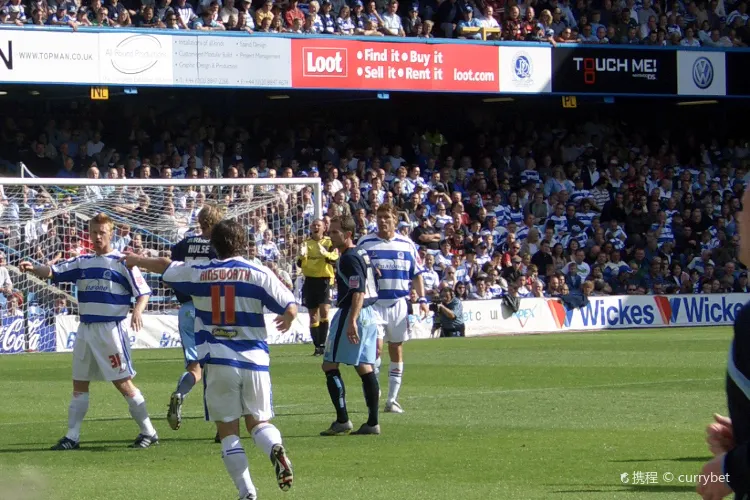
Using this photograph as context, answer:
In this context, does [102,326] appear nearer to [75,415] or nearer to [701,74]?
[75,415]

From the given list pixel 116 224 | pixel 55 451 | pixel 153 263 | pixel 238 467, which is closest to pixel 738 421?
pixel 238 467

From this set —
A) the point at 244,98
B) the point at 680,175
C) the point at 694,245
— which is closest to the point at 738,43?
the point at 680,175

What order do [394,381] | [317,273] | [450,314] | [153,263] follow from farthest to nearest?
[450,314] < [317,273] < [394,381] < [153,263]

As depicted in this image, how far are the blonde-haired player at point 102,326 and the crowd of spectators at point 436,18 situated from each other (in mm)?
15896

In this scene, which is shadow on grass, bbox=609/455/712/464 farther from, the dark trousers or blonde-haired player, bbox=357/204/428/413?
the dark trousers

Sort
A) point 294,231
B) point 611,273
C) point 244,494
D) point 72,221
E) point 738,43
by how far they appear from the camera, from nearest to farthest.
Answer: point 244,494 < point 72,221 < point 294,231 < point 611,273 < point 738,43

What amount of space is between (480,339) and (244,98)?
10357 millimetres

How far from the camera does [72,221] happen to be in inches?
868

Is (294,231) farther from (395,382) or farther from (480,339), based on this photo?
(395,382)

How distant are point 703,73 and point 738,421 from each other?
30.9 meters

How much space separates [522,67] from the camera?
100 ft

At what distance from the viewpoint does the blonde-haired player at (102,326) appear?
399 inches

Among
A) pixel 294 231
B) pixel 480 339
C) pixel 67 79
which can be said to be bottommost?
pixel 480 339

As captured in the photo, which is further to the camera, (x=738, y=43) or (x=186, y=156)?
(x=738, y=43)
